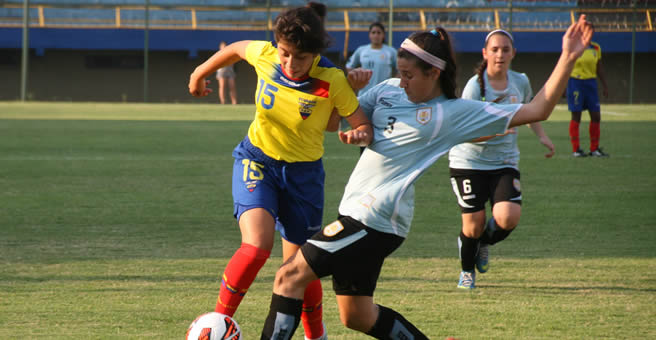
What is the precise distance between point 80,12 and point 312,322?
35172 mm

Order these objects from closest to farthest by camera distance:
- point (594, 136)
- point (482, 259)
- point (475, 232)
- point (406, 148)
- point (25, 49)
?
point (406, 148)
point (475, 232)
point (482, 259)
point (594, 136)
point (25, 49)

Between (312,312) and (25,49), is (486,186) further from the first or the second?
(25,49)

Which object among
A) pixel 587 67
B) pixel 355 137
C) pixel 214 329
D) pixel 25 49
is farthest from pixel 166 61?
pixel 355 137

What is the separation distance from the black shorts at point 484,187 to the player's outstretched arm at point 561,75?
236 centimetres

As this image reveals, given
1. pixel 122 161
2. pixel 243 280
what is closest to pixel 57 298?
pixel 243 280

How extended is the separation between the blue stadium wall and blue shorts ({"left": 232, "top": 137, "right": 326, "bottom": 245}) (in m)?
30.6

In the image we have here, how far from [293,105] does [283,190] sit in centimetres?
48

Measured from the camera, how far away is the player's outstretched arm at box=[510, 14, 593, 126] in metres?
3.40

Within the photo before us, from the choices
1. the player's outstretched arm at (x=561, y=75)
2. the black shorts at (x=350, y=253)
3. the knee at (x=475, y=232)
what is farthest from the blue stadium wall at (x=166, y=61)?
the black shorts at (x=350, y=253)

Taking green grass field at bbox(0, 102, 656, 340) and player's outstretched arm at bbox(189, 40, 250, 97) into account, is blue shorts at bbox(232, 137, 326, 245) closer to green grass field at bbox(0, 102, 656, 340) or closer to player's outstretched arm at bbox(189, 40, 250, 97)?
player's outstretched arm at bbox(189, 40, 250, 97)

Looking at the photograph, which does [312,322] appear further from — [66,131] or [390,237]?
[66,131]

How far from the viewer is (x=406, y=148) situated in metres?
3.71

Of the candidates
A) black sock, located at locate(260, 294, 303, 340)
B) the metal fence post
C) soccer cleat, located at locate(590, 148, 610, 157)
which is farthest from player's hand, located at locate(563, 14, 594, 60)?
the metal fence post

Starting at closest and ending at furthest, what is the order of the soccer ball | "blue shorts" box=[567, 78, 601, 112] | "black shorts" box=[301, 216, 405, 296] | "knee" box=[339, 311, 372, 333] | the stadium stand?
"black shorts" box=[301, 216, 405, 296] < "knee" box=[339, 311, 372, 333] < the soccer ball < "blue shorts" box=[567, 78, 601, 112] < the stadium stand
